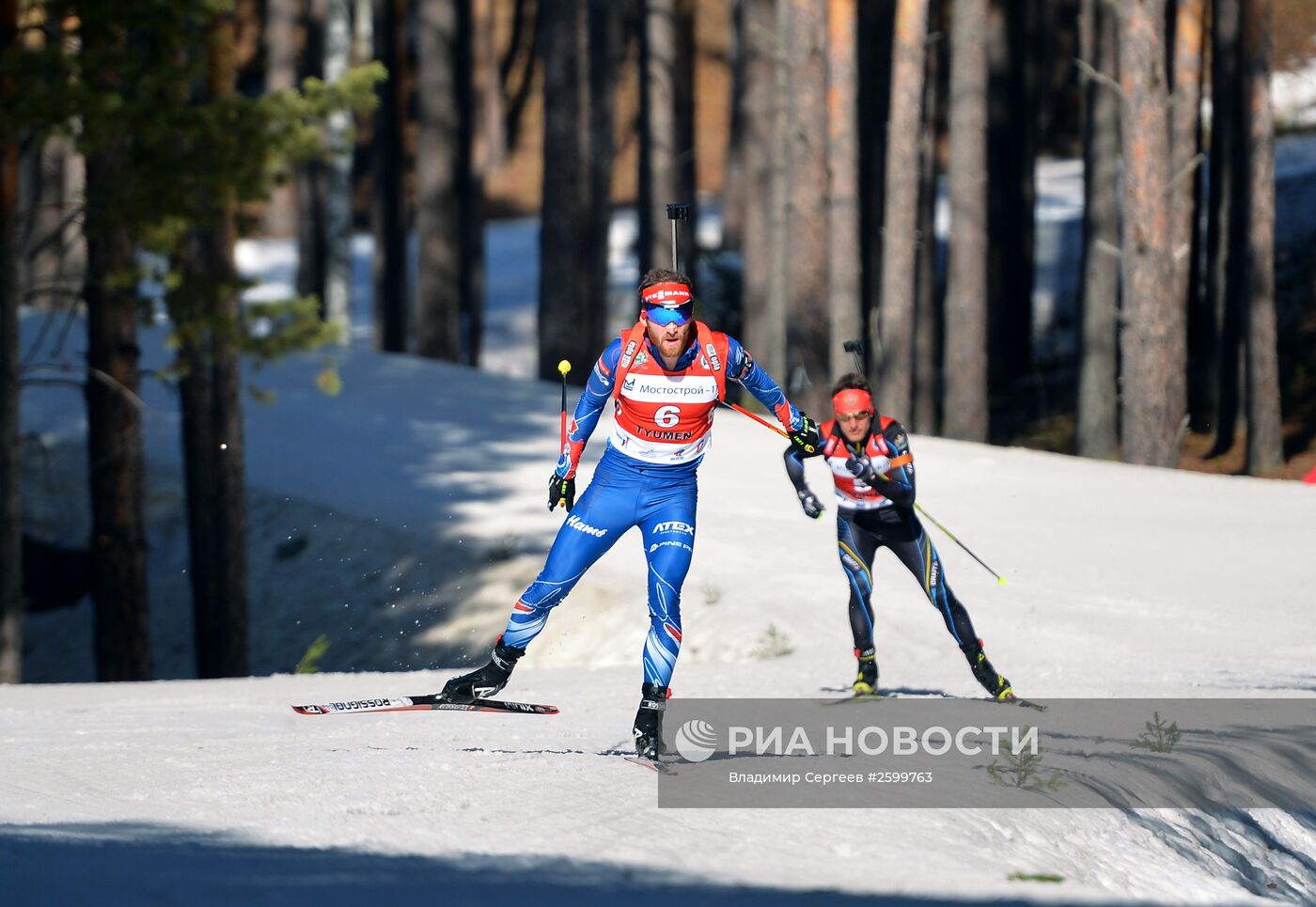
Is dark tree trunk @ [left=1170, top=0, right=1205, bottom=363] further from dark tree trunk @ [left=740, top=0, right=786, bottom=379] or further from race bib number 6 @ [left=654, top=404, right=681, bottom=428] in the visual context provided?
race bib number 6 @ [left=654, top=404, right=681, bottom=428]

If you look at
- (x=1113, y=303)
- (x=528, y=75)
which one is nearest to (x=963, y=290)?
(x=1113, y=303)

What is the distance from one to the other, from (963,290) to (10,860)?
1933cm

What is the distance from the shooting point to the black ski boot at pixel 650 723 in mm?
8242

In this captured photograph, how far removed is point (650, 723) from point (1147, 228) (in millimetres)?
13460

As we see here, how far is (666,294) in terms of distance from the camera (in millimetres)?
8328

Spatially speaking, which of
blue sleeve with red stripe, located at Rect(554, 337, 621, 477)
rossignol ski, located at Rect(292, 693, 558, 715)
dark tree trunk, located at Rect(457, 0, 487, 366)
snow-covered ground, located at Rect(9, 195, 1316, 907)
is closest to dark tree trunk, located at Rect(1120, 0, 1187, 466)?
snow-covered ground, located at Rect(9, 195, 1316, 907)

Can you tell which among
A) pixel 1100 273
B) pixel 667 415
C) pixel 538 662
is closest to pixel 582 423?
pixel 667 415

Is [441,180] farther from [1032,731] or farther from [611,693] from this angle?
[1032,731]

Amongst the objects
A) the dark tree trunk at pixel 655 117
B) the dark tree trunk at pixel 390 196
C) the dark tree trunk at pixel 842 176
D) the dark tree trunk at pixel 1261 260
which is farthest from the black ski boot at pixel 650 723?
the dark tree trunk at pixel 390 196

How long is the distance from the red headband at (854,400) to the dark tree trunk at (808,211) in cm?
1250

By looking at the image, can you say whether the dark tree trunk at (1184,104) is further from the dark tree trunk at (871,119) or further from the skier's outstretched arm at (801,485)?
the skier's outstretched arm at (801,485)

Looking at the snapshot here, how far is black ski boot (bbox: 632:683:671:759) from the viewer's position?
8.24 meters

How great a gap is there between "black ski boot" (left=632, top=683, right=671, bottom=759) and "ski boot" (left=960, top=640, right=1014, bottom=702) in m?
2.69

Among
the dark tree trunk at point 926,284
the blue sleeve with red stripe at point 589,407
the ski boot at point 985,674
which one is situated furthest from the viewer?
the dark tree trunk at point 926,284
